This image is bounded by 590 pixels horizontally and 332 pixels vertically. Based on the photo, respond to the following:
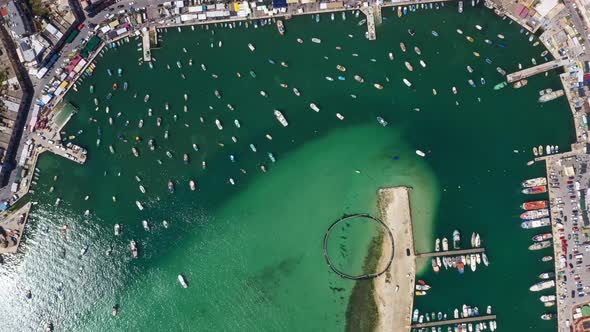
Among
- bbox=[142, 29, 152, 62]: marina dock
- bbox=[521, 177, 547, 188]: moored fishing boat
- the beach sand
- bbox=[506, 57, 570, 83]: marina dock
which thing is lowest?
the beach sand

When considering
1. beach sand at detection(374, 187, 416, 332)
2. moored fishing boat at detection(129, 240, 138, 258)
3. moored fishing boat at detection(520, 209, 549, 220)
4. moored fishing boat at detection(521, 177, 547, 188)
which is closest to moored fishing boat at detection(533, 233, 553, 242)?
moored fishing boat at detection(520, 209, 549, 220)

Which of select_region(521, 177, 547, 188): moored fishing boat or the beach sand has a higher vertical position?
select_region(521, 177, 547, 188): moored fishing boat

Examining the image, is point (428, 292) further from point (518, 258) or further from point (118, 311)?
point (118, 311)

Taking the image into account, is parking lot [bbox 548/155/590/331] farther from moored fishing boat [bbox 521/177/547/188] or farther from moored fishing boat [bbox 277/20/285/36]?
moored fishing boat [bbox 277/20/285/36]

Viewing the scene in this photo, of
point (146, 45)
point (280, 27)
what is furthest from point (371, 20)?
point (146, 45)

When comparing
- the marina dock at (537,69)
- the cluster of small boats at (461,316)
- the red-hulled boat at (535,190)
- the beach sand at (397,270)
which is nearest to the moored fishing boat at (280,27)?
the beach sand at (397,270)

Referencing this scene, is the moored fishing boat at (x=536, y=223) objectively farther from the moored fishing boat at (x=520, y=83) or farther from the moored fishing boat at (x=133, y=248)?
the moored fishing boat at (x=133, y=248)

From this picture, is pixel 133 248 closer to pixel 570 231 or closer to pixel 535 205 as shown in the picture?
pixel 535 205
